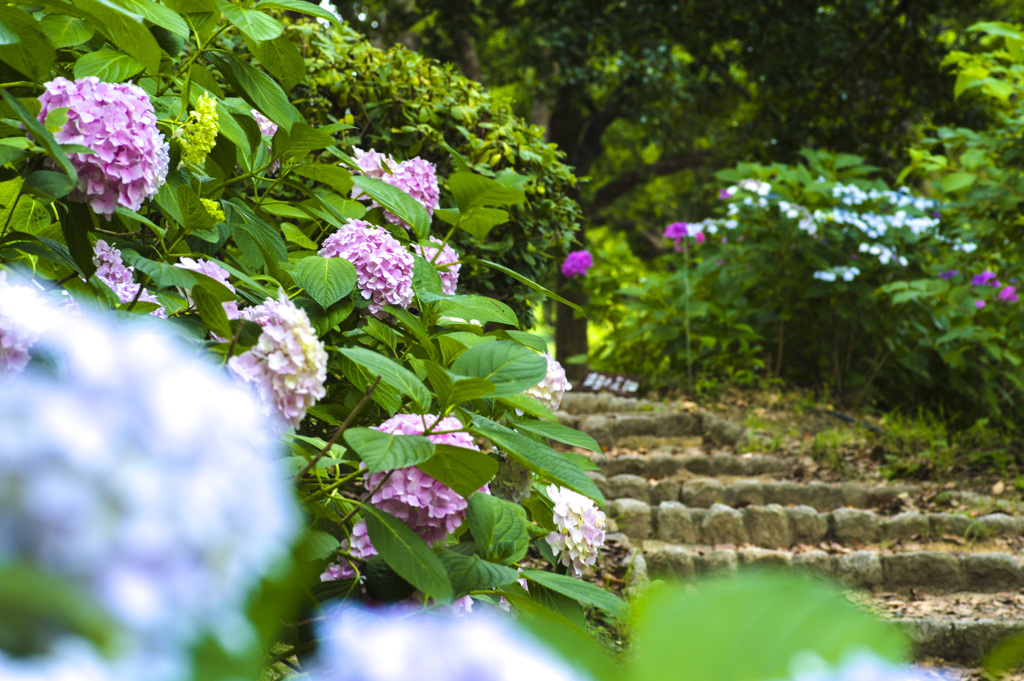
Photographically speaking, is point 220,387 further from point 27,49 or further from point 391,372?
point 27,49

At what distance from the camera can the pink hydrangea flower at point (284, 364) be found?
29.1 inches

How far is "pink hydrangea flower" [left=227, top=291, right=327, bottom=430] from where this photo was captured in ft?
2.43

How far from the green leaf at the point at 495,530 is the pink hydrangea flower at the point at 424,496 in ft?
0.07

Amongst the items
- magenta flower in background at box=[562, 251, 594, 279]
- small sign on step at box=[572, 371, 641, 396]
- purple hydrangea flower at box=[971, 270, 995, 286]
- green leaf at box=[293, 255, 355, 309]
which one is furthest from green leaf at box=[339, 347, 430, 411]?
small sign on step at box=[572, 371, 641, 396]

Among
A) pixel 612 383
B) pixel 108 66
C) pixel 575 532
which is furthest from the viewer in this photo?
pixel 612 383

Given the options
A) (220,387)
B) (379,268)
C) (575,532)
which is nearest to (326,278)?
(379,268)

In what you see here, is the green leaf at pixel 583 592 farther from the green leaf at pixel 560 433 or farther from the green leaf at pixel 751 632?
the green leaf at pixel 751 632

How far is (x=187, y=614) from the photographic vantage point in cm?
25

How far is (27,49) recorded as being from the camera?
0.90 metres

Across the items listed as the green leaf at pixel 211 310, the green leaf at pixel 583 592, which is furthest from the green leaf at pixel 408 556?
the green leaf at pixel 211 310

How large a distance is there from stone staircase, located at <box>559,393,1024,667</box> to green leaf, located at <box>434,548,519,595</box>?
188 cm

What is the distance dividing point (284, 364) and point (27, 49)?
1.77 feet

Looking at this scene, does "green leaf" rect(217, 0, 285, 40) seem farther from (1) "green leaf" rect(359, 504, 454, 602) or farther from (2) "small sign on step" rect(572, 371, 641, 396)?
(2) "small sign on step" rect(572, 371, 641, 396)

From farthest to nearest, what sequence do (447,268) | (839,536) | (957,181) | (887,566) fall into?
1. (957,181)
2. (839,536)
3. (887,566)
4. (447,268)
